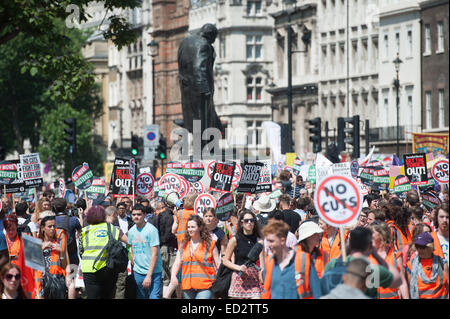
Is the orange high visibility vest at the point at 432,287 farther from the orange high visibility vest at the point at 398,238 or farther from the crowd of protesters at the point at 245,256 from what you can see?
the orange high visibility vest at the point at 398,238

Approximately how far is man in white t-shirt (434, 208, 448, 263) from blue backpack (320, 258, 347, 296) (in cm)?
299

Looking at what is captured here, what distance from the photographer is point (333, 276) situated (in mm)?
11430

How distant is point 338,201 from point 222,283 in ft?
9.39

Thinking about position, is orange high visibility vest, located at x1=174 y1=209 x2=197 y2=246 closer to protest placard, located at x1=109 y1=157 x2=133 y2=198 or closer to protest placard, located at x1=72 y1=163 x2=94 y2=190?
protest placard, located at x1=109 y1=157 x2=133 y2=198

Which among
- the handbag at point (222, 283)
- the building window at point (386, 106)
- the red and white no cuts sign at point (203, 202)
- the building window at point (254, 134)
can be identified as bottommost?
the handbag at point (222, 283)

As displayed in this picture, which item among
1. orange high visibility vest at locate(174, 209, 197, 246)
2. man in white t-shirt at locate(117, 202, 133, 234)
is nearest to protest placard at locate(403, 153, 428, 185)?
man in white t-shirt at locate(117, 202, 133, 234)

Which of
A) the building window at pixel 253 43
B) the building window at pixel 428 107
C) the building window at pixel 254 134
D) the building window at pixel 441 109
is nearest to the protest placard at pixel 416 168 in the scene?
the building window at pixel 441 109

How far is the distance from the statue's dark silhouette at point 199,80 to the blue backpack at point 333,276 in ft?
61.1

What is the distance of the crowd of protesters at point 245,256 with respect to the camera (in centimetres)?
1198

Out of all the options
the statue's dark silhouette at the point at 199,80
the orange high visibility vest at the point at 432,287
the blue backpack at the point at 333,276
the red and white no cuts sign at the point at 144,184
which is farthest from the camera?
the statue's dark silhouette at the point at 199,80

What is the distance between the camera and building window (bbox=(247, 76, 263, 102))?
97.8m

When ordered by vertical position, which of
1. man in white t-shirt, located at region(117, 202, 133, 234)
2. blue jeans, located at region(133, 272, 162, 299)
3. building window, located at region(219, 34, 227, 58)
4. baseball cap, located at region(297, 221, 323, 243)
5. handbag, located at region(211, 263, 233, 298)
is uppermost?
building window, located at region(219, 34, 227, 58)

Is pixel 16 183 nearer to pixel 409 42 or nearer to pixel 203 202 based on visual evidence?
pixel 203 202

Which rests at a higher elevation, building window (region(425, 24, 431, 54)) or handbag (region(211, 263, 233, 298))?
building window (region(425, 24, 431, 54))
